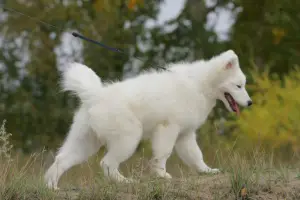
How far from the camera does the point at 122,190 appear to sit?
523cm

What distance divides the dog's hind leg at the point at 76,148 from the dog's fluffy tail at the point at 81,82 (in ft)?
0.68

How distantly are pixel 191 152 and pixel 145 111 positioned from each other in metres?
0.89

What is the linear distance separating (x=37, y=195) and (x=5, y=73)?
35.3 ft

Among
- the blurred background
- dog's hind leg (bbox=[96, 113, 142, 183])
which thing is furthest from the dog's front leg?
the blurred background

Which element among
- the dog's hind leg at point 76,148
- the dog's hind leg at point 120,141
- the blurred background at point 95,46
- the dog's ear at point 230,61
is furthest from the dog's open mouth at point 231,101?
the blurred background at point 95,46

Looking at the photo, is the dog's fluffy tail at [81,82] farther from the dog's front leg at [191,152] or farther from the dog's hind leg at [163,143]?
the dog's front leg at [191,152]

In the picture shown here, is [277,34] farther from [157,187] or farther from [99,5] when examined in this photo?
[157,187]

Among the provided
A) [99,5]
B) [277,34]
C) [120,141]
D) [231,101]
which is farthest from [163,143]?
[277,34]

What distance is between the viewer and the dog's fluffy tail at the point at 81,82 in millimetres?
6270

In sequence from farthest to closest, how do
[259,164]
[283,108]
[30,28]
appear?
[30,28] < [283,108] < [259,164]

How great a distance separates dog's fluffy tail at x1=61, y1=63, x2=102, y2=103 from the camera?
20.6 ft

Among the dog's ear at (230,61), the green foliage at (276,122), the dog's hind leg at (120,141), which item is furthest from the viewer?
the green foliage at (276,122)

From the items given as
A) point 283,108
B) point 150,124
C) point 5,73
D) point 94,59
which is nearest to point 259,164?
point 150,124

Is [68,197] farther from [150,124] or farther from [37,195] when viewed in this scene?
[150,124]
